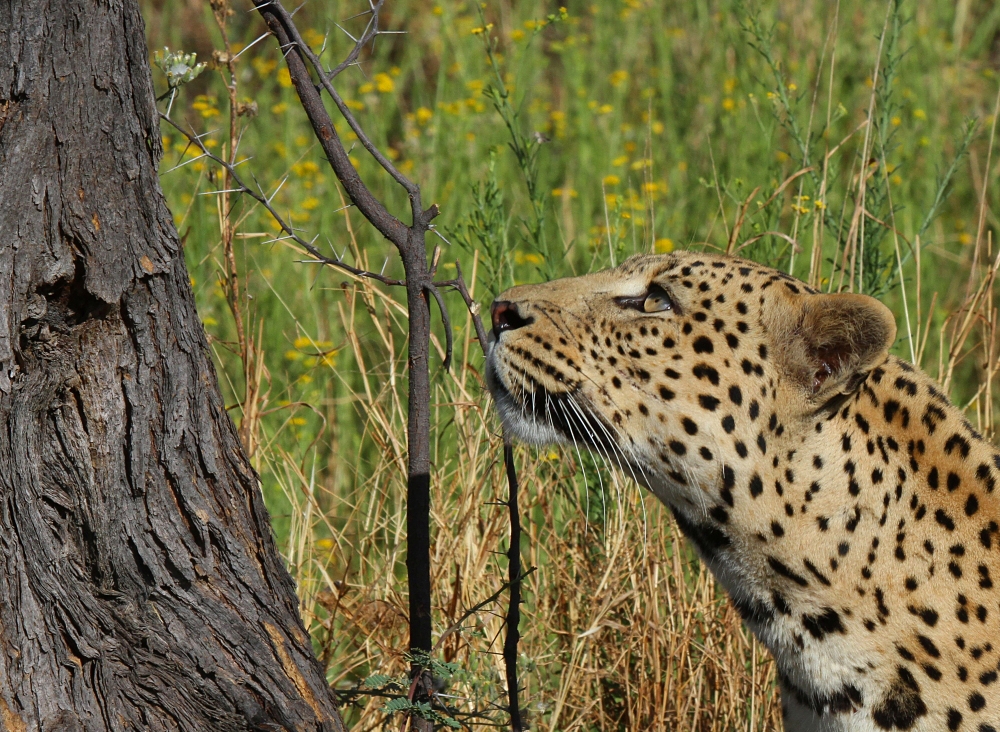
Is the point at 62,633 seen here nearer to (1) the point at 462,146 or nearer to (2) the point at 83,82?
(2) the point at 83,82

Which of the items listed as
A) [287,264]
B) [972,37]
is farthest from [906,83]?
[287,264]

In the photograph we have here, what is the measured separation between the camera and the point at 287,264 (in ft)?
21.9

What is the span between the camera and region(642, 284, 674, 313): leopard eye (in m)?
3.44

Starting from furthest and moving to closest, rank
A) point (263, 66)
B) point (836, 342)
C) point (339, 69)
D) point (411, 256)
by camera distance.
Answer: point (263, 66), point (836, 342), point (411, 256), point (339, 69)

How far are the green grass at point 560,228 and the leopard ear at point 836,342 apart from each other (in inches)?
30.8

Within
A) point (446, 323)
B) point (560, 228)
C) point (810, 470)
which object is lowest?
point (560, 228)

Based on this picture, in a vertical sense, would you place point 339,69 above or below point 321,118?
above

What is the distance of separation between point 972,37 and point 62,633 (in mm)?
9422

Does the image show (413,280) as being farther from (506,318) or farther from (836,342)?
(836,342)

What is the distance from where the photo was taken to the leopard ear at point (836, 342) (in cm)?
297

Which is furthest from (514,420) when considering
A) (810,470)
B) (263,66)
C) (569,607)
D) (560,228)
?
(263,66)

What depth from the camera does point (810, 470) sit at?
123 inches

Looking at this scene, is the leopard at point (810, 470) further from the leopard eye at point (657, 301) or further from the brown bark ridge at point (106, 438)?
the brown bark ridge at point (106, 438)

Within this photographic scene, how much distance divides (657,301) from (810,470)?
0.68 m
